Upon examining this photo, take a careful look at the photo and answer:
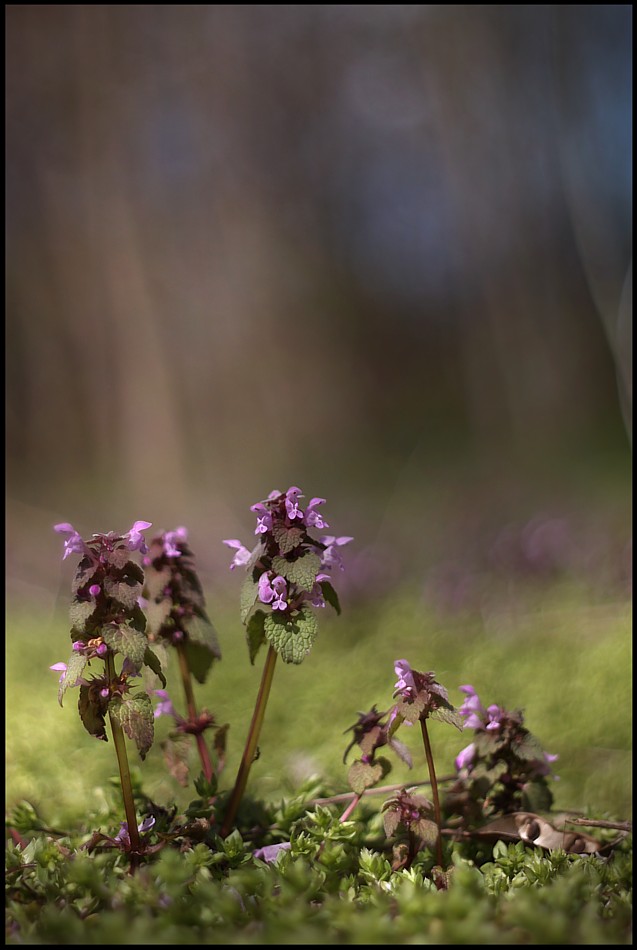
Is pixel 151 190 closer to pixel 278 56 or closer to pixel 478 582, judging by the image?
pixel 278 56

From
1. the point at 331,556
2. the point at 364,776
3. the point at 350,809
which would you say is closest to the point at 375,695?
the point at 350,809

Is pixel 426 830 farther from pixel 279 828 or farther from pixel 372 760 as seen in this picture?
pixel 279 828

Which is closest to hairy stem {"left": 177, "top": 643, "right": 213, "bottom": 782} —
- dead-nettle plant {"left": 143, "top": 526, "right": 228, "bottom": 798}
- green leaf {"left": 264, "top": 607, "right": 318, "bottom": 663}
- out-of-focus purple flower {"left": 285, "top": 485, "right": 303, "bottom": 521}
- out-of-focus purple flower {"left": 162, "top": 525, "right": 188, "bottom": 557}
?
dead-nettle plant {"left": 143, "top": 526, "right": 228, "bottom": 798}

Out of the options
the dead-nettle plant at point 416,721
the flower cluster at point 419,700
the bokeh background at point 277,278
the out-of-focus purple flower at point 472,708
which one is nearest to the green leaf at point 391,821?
the dead-nettle plant at point 416,721

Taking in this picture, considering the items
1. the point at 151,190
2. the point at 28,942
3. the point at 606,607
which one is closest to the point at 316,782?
the point at 28,942

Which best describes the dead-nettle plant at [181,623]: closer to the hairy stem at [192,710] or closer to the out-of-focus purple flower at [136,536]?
the hairy stem at [192,710]
